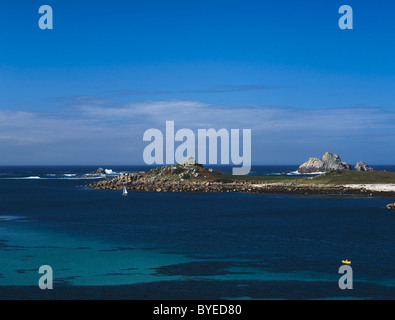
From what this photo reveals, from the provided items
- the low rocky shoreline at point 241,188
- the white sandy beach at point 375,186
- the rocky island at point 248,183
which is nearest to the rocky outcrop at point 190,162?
the rocky island at point 248,183

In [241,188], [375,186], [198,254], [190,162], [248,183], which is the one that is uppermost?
[190,162]

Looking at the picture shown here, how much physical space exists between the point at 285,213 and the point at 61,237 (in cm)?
3910

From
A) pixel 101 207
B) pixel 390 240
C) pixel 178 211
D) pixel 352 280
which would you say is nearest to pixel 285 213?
pixel 178 211

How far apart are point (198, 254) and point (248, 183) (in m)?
117

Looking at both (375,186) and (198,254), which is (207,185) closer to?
(375,186)

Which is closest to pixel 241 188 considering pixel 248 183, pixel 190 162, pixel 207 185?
pixel 207 185

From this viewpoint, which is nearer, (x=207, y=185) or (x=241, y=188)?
(x=241, y=188)

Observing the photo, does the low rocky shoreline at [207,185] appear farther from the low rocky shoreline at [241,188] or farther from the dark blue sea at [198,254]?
the dark blue sea at [198,254]

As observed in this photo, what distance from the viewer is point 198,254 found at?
4188cm

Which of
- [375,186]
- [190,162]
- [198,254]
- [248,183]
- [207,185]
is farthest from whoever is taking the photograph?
[190,162]

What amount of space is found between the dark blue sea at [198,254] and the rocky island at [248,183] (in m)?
53.6

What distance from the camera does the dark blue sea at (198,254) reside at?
30.1m
